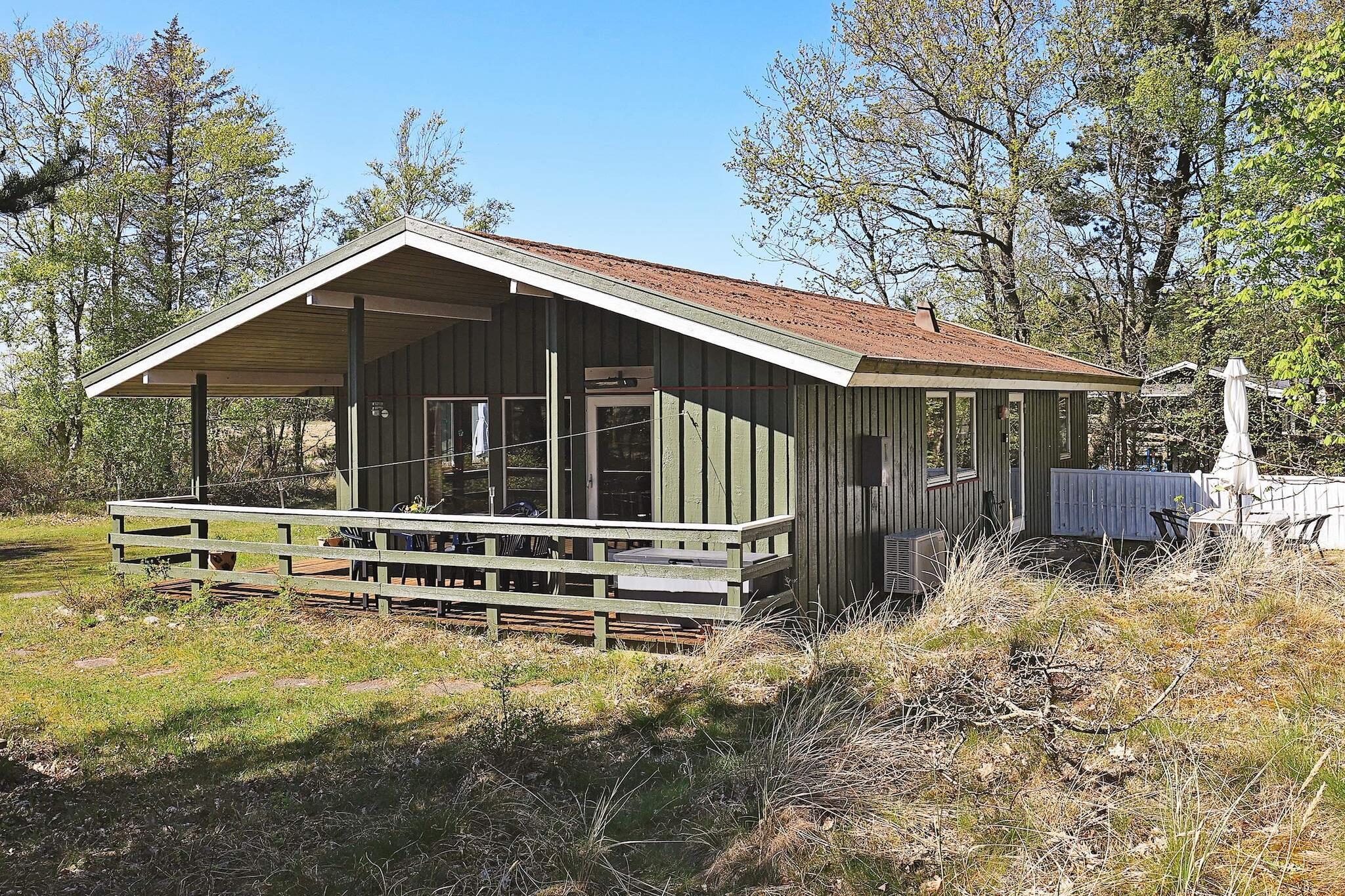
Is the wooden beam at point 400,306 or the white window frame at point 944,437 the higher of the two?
the wooden beam at point 400,306

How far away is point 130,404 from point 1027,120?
18892mm

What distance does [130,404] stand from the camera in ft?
66.9

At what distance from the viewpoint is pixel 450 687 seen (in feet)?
23.2

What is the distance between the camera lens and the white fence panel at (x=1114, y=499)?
15.6m

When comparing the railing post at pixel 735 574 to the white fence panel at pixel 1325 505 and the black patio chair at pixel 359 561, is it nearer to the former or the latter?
the black patio chair at pixel 359 561

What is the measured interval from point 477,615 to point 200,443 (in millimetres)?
4498

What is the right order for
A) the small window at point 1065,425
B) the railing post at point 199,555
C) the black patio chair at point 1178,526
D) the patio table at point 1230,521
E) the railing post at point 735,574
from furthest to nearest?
1. the small window at point 1065,425
2. the black patio chair at point 1178,526
3. the railing post at point 199,555
4. the patio table at point 1230,521
5. the railing post at point 735,574

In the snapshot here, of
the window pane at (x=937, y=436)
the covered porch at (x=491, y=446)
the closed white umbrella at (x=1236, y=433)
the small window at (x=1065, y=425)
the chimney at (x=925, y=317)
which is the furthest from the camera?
the small window at (x=1065, y=425)

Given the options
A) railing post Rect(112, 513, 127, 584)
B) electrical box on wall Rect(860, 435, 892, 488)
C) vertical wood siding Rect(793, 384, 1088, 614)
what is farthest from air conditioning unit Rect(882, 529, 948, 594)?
railing post Rect(112, 513, 127, 584)

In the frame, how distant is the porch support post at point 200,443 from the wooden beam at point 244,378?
0.44 ft

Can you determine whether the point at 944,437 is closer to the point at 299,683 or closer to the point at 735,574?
the point at 735,574

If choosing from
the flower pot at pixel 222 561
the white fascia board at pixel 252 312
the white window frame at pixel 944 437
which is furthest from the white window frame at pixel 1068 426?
the flower pot at pixel 222 561

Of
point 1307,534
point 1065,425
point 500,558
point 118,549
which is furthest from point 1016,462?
point 118,549

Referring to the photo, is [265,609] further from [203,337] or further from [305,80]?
[305,80]
